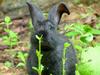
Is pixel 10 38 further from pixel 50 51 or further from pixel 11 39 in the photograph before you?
pixel 50 51

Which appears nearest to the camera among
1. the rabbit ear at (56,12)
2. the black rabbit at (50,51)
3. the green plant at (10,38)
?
the black rabbit at (50,51)

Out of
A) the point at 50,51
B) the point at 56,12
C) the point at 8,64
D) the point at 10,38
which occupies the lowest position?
the point at 8,64

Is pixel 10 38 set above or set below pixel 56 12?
below

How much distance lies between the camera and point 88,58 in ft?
6.37

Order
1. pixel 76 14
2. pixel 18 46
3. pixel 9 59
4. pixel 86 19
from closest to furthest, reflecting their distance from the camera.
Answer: pixel 9 59 < pixel 18 46 < pixel 86 19 < pixel 76 14

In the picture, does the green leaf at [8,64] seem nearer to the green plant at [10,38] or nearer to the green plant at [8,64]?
the green plant at [8,64]

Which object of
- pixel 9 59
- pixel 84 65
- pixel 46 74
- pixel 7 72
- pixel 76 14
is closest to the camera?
pixel 84 65

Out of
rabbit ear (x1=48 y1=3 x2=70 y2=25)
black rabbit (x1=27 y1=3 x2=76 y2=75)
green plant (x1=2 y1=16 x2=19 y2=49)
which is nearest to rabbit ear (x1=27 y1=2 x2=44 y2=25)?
black rabbit (x1=27 y1=3 x2=76 y2=75)

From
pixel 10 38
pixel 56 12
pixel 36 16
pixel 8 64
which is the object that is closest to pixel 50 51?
pixel 36 16

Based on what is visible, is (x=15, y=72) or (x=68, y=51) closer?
(x=68, y=51)

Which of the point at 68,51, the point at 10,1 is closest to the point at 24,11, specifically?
A: the point at 10,1

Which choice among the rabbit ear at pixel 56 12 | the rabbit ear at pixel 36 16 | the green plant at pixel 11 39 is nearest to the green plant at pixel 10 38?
the green plant at pixel 11 39

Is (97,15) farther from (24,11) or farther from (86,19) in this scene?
(24,11)

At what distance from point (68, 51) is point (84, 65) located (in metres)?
3.39
